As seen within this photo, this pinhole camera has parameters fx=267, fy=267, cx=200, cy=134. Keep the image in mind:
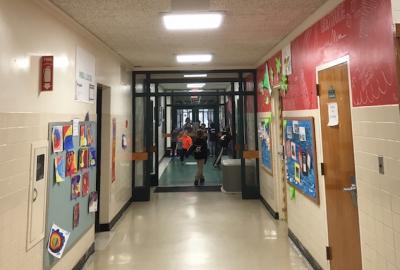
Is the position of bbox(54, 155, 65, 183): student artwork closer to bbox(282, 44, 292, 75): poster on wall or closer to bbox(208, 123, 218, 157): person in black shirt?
bbox(282, 44, 292, 75): poster on wall

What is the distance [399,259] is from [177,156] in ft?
34.0


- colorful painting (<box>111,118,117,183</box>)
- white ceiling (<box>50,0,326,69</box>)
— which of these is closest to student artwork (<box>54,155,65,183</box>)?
white ceiling (<box>50,0,326,69</box>)

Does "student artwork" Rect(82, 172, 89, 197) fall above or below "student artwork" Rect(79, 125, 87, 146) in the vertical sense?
below

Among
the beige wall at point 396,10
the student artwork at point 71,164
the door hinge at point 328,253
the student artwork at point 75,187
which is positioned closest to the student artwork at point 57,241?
the student artwork at point 75,187

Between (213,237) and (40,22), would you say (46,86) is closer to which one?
(40,22)

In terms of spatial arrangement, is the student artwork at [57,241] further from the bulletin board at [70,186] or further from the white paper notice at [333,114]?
the white paper notice at [333,114]

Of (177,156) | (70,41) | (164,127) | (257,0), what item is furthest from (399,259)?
(177,156)

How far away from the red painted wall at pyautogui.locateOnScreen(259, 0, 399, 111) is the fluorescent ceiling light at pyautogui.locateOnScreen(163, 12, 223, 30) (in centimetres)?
103

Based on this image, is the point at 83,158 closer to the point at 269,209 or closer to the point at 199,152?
the point at 269,209

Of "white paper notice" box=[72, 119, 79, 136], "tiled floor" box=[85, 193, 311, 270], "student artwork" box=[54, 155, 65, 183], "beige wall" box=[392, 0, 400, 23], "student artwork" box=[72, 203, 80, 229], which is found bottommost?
"tiled floor" box=[85, 193, 311, 270]

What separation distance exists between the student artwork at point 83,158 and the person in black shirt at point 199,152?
3739 millimetres

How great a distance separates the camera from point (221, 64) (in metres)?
5.34

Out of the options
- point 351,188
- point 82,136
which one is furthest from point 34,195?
point 351,188

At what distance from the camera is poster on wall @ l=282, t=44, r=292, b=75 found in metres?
3.42
